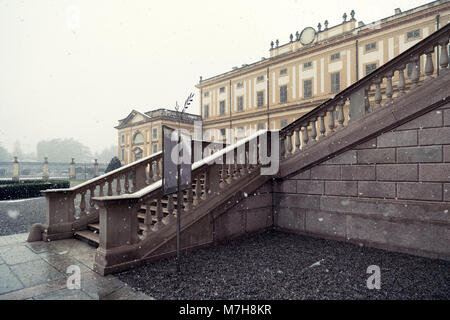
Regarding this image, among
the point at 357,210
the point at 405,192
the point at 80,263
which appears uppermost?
the point at 405,192

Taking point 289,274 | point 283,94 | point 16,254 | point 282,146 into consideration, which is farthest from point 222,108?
point 289,274

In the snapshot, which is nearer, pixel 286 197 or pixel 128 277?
pixel 128 277

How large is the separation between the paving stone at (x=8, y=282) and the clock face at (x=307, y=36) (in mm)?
30606

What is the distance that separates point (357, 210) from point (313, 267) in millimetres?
2078

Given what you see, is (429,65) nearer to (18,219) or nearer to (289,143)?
(289,143)

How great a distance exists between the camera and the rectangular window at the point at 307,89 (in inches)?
1074

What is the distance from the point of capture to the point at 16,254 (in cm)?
538

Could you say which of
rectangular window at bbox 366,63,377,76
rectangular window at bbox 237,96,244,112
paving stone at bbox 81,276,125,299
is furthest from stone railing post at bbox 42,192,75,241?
rectangular window at bbox 237,96,244,112

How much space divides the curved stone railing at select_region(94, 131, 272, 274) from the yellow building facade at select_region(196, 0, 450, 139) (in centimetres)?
2007

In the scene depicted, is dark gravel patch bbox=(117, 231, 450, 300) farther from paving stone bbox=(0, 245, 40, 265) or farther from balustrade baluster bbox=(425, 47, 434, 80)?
balustrade baluster bbox=(425, 47, 434, 80)

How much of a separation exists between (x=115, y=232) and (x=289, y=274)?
3047 millimetres

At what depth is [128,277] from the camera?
421 cm

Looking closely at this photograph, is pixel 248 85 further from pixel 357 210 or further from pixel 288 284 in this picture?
pixel 288 284

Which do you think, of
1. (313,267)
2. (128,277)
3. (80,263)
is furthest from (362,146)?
(80,263)
